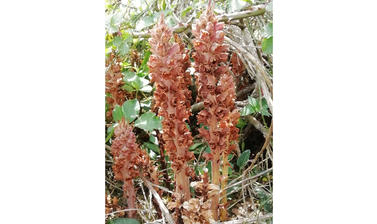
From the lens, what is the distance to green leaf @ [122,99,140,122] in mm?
2102

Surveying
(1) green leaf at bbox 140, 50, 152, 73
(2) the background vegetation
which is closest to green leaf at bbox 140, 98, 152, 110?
(2) the background vegetation

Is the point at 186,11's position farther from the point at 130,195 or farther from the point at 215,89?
the point at 130,195

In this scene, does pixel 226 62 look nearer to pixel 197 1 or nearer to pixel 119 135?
pixel 197 1

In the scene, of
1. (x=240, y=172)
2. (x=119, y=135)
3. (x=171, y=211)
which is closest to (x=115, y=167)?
(x=119, y=135)

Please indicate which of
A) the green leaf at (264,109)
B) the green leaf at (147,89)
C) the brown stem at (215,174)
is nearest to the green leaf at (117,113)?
the green leaf at (147,89)

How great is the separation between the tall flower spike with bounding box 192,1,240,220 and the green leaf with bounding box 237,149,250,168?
0.04 meters

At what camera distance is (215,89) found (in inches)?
74.0

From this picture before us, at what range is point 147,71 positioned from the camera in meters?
2.10

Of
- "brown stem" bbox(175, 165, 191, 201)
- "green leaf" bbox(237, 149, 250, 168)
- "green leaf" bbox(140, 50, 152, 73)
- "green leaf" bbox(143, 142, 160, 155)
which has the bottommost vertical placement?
"brown stem" bbox(175, 165, 191, 201)

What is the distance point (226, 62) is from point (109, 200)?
2.42 feet

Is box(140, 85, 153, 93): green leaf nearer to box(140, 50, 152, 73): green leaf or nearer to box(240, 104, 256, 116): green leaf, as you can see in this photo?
box(140, 50, 152, 73): green leaf

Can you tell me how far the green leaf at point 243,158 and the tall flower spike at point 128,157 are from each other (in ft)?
1.26
